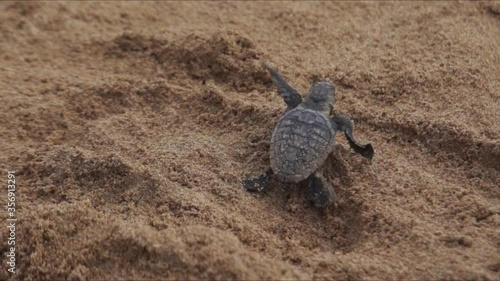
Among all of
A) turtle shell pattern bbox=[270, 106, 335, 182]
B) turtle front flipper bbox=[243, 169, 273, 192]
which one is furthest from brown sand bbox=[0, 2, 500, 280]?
turtle shell pattern bbox=[270, 106, 335, 182]

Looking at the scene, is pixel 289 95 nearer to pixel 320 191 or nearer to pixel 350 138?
pixel 350 138

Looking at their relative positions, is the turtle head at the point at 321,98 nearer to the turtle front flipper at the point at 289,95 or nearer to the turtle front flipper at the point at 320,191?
the turtle front flipper at the point at 289,95

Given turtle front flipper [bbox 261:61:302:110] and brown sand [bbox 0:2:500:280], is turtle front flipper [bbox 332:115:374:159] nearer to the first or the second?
brown sand [bbox 0:2:500:280]

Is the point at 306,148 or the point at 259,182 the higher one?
the point at 306,148

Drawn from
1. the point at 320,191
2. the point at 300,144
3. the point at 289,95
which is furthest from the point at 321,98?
the point at 320,191

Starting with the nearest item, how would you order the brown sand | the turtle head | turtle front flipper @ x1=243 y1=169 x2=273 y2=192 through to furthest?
1. the brown sand
2. turtle front flipper @ x1=243 y1=169 x2=273 y2=192
3. the turtle head
